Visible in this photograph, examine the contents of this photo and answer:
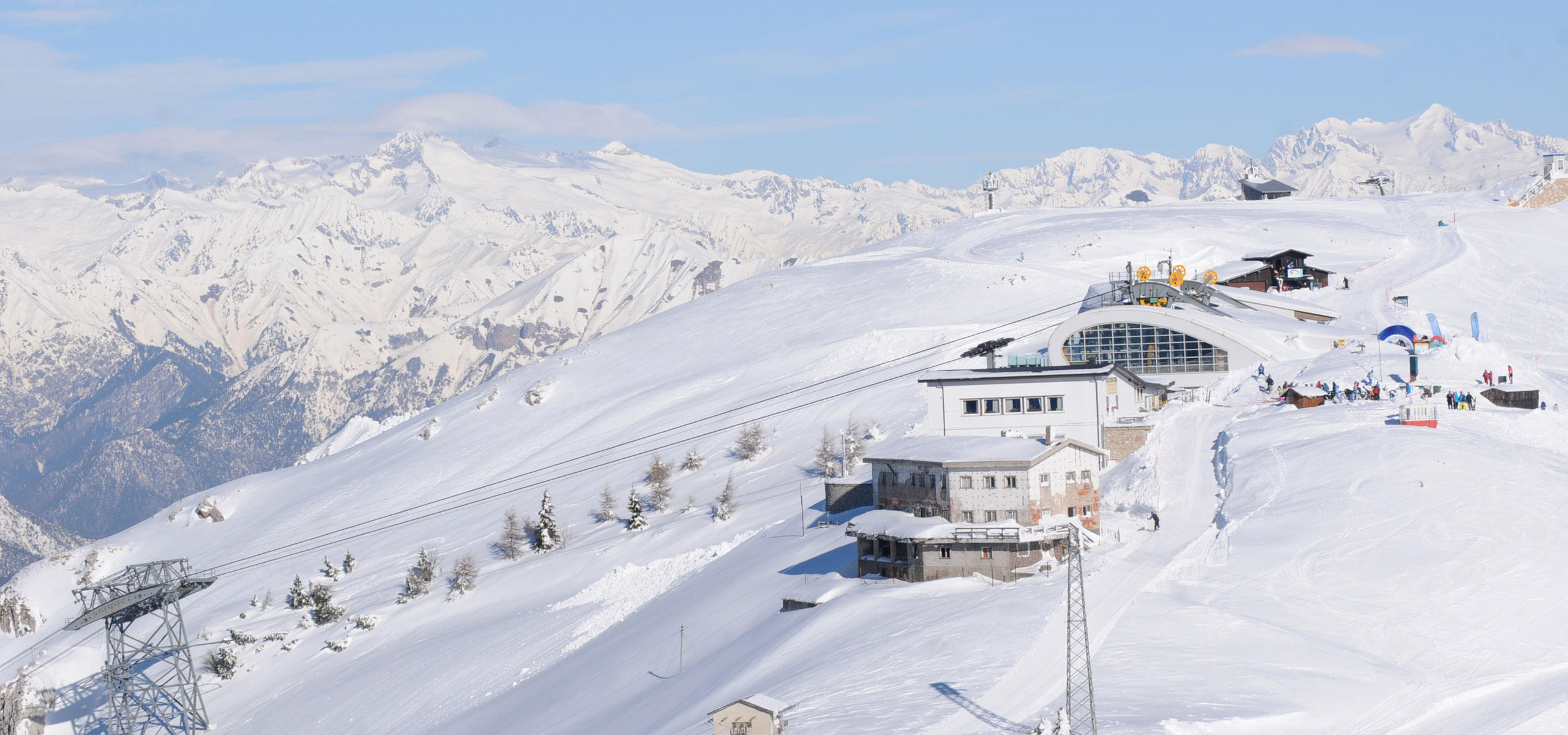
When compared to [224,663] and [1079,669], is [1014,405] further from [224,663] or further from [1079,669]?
[224,663]

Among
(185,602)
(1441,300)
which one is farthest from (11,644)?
(1441,300)

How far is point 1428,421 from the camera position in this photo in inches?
2596

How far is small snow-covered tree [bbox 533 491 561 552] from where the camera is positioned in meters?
90.3

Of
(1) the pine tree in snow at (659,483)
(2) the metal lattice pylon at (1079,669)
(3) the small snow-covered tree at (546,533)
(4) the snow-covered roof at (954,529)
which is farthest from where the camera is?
(1) the pine tree in snow at (659,483)

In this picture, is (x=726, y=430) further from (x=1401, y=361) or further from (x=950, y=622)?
(x=950, y=622)

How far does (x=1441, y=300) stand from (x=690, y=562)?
7246cm

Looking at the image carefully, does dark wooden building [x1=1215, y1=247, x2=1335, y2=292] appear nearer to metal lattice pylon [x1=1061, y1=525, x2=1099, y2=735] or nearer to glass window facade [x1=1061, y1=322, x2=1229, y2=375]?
glass window facade [x1=1061, y1=322, x2=1229, y2=375]

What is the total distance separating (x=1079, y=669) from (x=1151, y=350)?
2031 inches

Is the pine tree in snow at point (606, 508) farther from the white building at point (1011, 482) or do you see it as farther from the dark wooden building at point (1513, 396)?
the dark wooden building at point (1513, 396)

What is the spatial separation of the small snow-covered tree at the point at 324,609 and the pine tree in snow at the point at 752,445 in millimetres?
27379

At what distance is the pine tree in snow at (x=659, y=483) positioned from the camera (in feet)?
304

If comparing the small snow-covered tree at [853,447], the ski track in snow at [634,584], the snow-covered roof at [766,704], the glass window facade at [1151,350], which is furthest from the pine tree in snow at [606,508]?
the snow-covered roof at [766,704]

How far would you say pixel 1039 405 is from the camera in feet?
245

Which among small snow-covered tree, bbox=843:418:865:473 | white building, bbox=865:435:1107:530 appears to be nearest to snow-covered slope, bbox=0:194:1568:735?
small snow-covered tree, bbox=843:418:865:473
